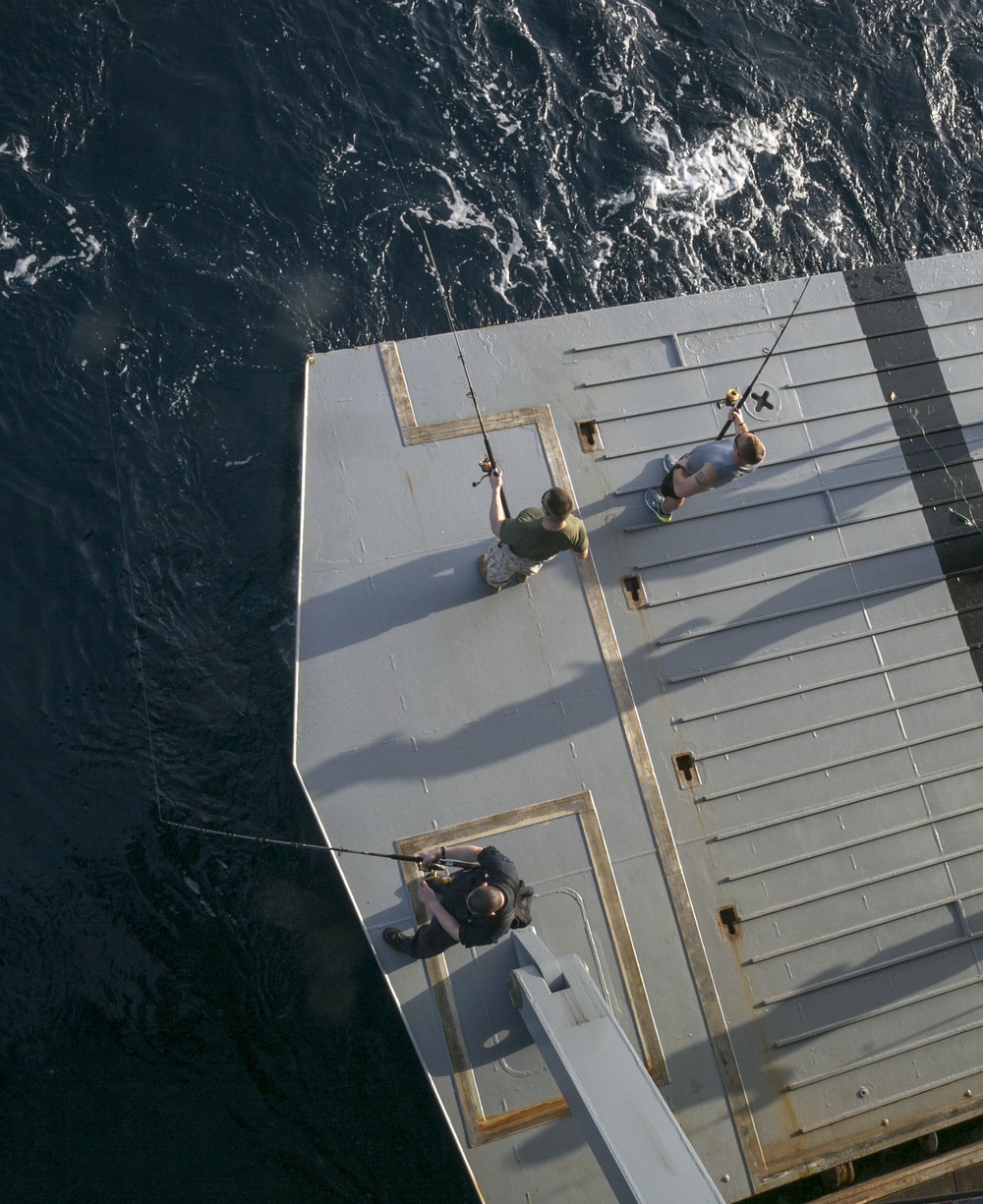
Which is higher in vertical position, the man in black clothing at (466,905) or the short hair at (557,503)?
the short hair at (557,503)

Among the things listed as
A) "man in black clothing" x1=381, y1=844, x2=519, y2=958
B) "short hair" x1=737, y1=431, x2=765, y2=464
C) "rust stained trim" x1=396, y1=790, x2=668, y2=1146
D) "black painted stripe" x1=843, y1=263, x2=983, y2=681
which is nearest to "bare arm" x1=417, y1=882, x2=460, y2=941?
"man in black clothing" x1=381, y1=844, x2=519, y2=958

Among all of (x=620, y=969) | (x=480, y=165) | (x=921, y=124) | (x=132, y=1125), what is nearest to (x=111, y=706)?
(x=132, y=1125)

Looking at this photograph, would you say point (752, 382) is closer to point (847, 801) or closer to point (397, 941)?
point (847, 801)

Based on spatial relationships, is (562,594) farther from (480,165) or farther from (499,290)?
(480,165)

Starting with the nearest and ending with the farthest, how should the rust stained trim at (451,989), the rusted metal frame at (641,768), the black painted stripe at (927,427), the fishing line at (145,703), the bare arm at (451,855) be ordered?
the bare arm at (451,855)
the rust stained trim at (451,989)
the rusted metal frame at (641,768)
the fishing line at (145,703)
the black painted stripe at (927,427)

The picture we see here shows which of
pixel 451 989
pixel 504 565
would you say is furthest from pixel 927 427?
pixel 451 989

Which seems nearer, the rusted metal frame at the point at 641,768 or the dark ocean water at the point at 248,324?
the rusted metal frame at the point at 641,768

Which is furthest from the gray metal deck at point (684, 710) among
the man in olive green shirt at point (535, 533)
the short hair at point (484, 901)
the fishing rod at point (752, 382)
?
the short hair at point (484, 901)

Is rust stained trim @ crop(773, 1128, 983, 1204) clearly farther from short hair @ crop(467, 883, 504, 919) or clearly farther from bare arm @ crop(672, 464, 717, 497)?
bare arm @ crop(672, 464, 717, 497)

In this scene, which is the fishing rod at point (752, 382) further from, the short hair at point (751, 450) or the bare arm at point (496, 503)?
the bare arm at point (496, 503)
